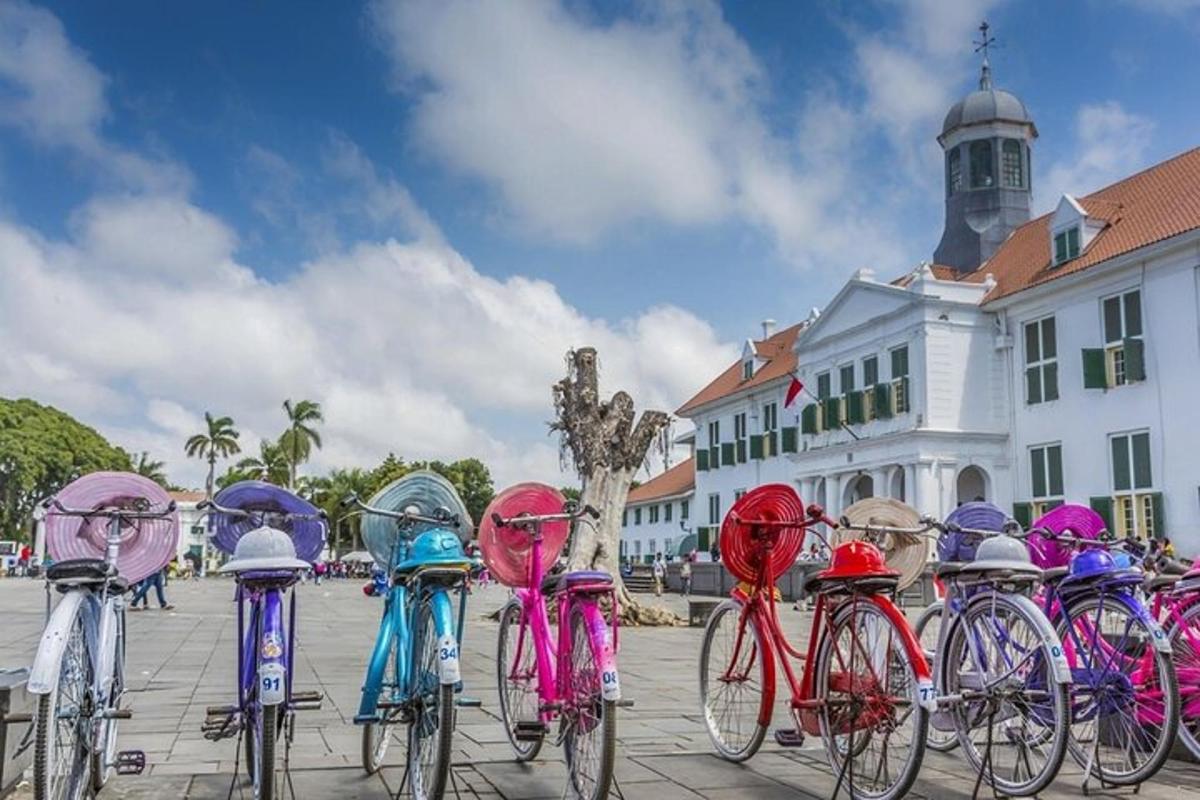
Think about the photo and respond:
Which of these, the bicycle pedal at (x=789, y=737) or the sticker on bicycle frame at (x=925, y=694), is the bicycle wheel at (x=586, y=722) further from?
the sticker on bicycle frame at (x=925, y=694)

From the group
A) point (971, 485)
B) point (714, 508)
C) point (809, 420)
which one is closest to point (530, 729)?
point (971, 485)

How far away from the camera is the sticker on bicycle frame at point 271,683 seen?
4398mm

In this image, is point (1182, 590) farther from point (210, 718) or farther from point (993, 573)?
point (210, 718)

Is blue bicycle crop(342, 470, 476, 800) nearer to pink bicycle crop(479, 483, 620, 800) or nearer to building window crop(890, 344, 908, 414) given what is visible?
pink bicycle crop(479, 483, 620, 800)

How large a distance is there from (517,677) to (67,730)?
90.9 inches

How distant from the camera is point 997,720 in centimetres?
546

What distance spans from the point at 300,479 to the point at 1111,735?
7898cm

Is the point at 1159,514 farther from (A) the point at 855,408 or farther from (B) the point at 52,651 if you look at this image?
(B) the point at 52,651

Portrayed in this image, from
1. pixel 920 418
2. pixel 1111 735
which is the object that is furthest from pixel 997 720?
pixel 920 418

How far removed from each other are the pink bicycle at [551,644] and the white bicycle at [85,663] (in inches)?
69.1

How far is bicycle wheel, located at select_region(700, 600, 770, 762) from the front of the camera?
6109mm

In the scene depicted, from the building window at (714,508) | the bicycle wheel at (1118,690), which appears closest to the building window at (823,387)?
the building window at (714,508)

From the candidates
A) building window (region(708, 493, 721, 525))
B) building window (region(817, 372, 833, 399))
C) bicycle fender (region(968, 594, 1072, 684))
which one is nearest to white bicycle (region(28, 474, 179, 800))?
bicycle fender (region(968, 594, 1072, 684))

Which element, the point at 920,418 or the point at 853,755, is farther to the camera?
the point at 920,418
